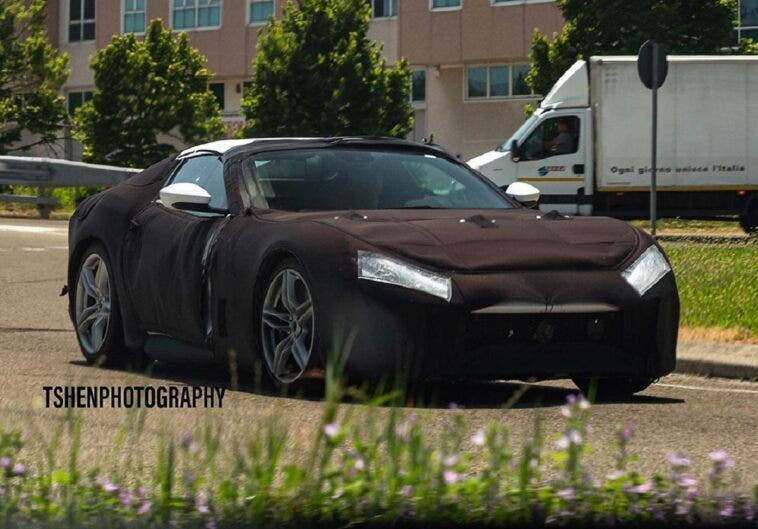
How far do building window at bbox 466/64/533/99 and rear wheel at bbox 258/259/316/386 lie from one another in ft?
170

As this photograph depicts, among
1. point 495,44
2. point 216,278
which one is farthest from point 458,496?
point 495,44

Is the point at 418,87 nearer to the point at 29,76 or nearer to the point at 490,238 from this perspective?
the point at 29,76

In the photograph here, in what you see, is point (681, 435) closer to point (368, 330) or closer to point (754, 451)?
point (754, 451)

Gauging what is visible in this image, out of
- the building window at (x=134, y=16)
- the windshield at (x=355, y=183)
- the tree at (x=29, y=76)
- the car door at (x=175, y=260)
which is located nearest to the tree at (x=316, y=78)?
the tree at (x=29, y=76)

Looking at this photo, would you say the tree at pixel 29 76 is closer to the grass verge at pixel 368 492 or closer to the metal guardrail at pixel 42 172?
the metal guardrail at pixel 42 172

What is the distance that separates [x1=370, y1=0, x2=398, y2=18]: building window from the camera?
2466 inches

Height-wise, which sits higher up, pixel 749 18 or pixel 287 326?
pixel 749 18

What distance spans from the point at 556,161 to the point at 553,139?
0.39 m

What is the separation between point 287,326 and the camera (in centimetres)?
802

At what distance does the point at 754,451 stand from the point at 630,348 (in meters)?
1.29

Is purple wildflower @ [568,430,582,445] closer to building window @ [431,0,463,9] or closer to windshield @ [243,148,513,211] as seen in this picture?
windshield @ [243,148,513,211]

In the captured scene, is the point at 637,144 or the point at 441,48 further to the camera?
the point at 441,48

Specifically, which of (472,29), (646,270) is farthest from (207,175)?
(472,29)

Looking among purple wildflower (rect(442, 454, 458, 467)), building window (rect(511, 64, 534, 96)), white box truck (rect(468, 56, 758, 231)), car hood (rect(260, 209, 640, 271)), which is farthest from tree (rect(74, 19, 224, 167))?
purple wildflower (rect(442, 454, 458, 467))
